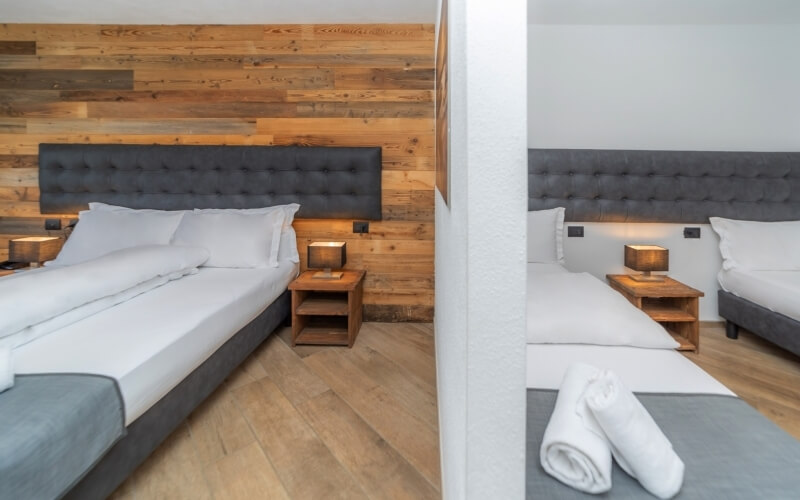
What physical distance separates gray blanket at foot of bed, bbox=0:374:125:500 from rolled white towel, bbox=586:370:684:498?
1265 millimetres

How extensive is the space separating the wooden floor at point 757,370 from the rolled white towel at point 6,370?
2764 mm

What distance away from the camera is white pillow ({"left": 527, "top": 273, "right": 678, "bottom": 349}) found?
1.41m

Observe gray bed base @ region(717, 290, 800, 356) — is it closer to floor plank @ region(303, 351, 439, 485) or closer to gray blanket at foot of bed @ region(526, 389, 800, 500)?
gray blanket at foot of bed @ region(526, 389, 800, 500)

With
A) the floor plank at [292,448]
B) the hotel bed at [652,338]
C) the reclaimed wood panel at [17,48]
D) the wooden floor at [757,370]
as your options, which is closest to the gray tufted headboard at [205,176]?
the reclaimed wood panel at [17,48]

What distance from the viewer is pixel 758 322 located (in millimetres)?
2252

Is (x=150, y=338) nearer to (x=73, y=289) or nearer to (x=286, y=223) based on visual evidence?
(x=73, y=289)

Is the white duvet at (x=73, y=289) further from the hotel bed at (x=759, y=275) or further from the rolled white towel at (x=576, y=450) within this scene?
the hotel bed at (x=759, y=275)

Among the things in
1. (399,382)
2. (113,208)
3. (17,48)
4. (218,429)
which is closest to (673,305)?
(399,382)

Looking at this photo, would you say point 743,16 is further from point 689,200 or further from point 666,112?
point 689,200

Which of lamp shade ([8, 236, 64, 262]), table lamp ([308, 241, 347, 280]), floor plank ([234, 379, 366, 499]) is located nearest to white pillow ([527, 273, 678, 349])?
floor plank ([234, 379, 366, 499])

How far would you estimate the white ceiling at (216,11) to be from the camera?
2488 millimetres

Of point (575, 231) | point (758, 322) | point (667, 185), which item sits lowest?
point (758, 322)

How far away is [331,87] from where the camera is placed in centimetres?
283

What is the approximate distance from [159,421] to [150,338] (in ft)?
1.00
